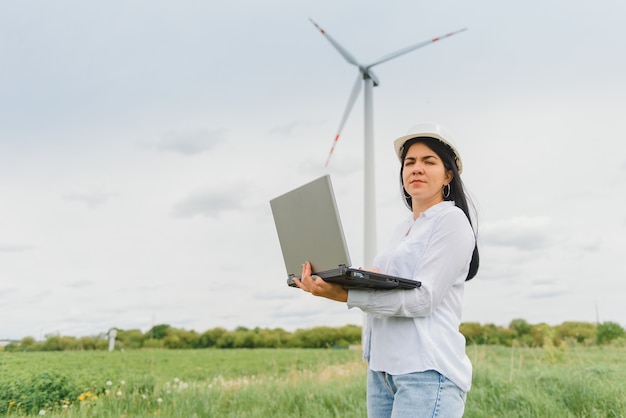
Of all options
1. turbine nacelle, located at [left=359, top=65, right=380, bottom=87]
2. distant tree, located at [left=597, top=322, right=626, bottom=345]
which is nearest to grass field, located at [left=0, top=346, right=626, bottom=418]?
turbine nacelle, located at [left=359, top=65, right=380, bottom=87]

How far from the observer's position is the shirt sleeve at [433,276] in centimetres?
243

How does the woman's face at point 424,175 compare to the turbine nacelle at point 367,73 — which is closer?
the woman's face at point 424,175

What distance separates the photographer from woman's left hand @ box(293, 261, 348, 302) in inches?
100

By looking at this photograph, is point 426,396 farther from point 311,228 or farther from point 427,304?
point 311,228

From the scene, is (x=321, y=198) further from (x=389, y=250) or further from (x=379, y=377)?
(x=379, y=377)

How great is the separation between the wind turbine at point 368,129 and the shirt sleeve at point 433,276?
33.5ft

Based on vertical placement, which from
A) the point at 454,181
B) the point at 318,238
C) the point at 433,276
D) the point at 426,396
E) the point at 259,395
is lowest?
the point at 259,395

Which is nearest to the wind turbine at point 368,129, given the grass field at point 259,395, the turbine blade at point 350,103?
the turbine blade at point 350,103

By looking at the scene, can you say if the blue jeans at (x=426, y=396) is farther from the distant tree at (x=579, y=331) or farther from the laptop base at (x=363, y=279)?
the distant tree at (x=579, y=331)

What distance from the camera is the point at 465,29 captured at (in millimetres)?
18750

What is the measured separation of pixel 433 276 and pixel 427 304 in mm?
119

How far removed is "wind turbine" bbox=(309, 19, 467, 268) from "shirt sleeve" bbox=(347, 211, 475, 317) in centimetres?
1022

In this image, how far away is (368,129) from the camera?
594 inches

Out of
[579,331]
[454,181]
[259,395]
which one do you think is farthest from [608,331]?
[454,181]
